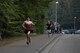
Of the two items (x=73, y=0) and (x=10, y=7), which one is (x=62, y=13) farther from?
(x=10, y=7)

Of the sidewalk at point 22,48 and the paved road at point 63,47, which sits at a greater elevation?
the sidewalk at point 22,48

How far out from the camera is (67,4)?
126 meters

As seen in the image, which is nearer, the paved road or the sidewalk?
the sidewalk

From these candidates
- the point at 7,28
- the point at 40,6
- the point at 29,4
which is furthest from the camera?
the point at 40,6

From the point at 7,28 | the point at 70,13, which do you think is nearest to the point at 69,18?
the point at 70,13

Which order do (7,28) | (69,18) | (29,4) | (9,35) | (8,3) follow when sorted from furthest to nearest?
(69,18) → (29,4) → (9,35) → (7,28) → (8,3)

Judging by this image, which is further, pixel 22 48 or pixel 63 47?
pixel 63 47

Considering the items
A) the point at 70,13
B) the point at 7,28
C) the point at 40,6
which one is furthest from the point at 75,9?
the point at 7,28

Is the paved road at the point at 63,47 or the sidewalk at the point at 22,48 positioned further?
the paved road at the point at 63,47

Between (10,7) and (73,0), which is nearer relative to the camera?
(10,7)

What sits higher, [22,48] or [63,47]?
[22,48]

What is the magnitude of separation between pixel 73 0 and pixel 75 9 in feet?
12.2

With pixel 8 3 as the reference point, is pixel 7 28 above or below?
below

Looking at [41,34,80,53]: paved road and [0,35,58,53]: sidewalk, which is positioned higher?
[0,35,58,53]: sidewalk
